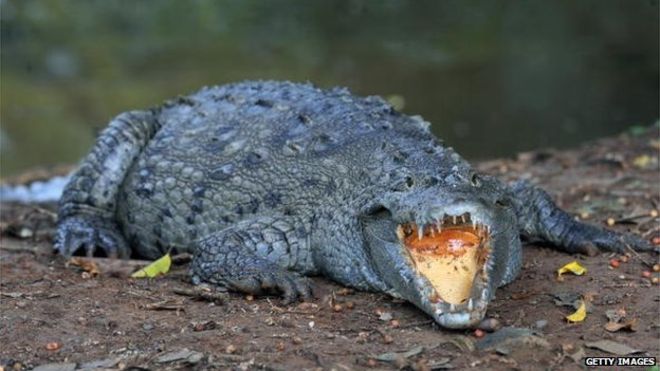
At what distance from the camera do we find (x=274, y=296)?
4.57m

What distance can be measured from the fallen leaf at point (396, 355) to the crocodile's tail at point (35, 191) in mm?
4834

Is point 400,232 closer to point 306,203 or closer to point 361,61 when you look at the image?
point 306,203

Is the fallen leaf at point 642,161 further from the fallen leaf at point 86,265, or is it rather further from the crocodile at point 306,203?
the fallen leaf at point 86,265

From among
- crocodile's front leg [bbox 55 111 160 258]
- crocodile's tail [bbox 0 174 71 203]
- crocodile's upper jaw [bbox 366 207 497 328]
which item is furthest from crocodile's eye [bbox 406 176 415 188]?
crocodile's tail [bbox 0 174 71 203]

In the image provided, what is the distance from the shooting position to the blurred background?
11.9 meters

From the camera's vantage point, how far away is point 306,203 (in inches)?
199

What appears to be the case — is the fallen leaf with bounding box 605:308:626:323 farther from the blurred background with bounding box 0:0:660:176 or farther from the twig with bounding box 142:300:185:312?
the blurred background with bounding box 0:0:660:176

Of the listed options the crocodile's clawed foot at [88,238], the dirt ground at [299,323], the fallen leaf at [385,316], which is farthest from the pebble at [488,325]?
the crocodile's clawed foot at [88,238]

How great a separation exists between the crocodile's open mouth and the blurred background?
256 inches

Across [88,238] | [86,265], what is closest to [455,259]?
[86,265]

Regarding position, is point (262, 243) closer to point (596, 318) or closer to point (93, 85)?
point (596, 318)

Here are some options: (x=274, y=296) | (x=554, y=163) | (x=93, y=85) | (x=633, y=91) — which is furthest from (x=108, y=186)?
(x=93, y=85)

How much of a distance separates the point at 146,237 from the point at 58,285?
1046 millimetres

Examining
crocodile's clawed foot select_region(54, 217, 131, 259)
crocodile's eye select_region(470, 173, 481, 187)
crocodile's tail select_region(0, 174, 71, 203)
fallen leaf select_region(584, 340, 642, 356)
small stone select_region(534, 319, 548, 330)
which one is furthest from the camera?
crocodile's tail select_region(0, 174, 71, 203)
